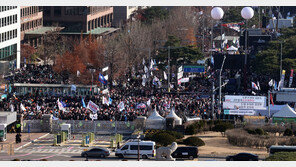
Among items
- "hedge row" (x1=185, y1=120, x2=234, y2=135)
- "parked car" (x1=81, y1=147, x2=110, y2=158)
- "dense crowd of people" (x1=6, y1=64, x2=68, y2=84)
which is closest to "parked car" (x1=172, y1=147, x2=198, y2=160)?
"parked car" (x1=81, y1=147, x2=110, y2=158)

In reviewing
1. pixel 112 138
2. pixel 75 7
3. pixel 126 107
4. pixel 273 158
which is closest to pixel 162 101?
pixel 126 107

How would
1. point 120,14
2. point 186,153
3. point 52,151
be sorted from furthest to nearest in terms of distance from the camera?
point 120,14, point 52,151, point 186,153

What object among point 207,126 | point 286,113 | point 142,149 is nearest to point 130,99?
point 207,126

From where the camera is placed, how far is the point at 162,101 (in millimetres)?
84938

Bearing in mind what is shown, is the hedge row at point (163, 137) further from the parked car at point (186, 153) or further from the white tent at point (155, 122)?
the white tent at point (155, 122)

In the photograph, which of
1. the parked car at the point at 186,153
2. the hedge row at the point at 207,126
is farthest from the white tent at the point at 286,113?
the parked car at the point at 186,153

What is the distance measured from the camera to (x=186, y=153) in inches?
2391

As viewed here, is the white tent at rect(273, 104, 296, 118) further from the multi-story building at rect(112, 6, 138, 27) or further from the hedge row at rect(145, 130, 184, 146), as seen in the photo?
the multi-story building at rect(112, 6, 138, 27)

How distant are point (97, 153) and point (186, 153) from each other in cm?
706

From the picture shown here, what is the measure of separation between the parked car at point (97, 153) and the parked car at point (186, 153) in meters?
5.53

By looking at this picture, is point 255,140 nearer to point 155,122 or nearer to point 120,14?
point 155,122

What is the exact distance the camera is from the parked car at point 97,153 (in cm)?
6250

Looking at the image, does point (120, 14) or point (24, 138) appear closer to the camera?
point (24, 138)

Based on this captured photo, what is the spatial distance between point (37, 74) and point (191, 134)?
40.7 m
